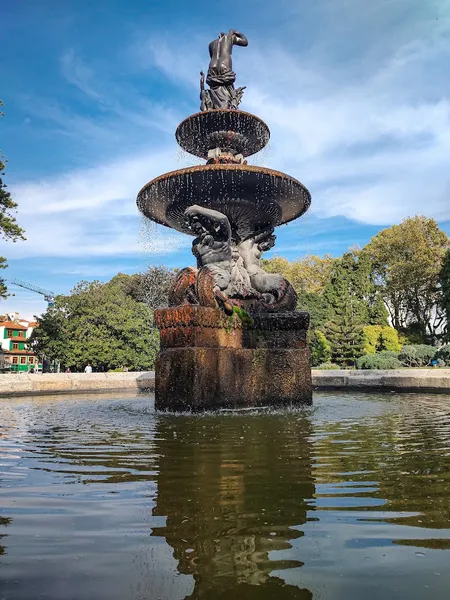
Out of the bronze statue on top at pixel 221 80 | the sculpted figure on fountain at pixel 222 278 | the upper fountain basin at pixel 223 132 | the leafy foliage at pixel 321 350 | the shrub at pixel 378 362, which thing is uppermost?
the bronze statue on top at pixel 221 80

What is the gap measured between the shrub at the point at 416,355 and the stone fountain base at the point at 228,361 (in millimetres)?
25724

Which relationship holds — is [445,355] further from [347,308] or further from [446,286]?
[446,286]

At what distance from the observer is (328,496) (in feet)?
10.1

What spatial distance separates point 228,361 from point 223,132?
6204 millimetres

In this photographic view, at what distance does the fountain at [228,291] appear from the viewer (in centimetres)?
843

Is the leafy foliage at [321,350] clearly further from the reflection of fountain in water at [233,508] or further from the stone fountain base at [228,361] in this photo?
the reflection of fountain in water at [233,508]

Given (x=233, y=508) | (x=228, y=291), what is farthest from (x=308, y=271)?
(x=233, y=508)

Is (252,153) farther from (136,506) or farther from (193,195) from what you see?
(136,506)

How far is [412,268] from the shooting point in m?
47.4

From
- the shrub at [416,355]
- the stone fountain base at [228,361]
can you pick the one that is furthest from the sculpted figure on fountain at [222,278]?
the shrub at [416,355]

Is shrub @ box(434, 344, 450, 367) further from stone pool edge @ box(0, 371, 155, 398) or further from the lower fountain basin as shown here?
the lower fountain basin

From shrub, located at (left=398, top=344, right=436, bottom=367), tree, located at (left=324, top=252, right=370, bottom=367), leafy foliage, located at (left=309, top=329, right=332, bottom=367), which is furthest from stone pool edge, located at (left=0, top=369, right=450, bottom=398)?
leafy foliage, located at (left=309, top=329, right=332, bottom=367)

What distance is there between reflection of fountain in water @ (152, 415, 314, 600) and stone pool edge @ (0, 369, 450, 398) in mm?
9002

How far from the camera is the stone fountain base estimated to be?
8.25m
